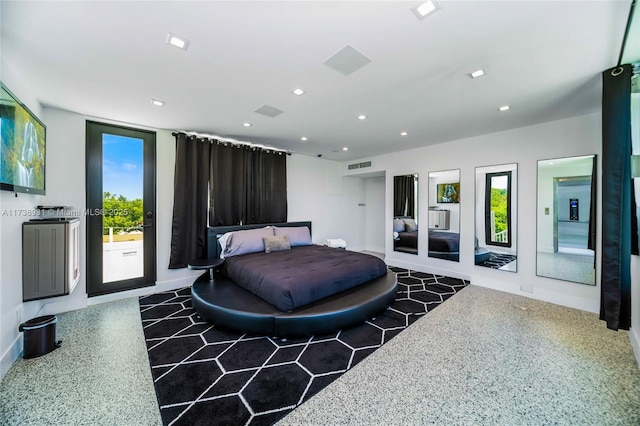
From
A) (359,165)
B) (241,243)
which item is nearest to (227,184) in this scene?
(241,243)

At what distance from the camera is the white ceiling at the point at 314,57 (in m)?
1.53

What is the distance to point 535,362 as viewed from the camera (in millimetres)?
2023

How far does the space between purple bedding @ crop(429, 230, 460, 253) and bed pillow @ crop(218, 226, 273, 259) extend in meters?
3.22

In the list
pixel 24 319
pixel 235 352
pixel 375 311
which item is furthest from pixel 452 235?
pixel 24 319

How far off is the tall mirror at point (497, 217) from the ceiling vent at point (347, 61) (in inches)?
125

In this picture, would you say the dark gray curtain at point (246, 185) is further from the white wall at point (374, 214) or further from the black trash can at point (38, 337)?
the white wall at point (374, 214)

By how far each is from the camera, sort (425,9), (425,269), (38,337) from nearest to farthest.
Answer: (425,9) → (38,337) → (425,269)

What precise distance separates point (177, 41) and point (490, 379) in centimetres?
344

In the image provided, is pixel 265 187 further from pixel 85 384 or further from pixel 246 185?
pixel 85 384

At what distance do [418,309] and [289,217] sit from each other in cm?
321

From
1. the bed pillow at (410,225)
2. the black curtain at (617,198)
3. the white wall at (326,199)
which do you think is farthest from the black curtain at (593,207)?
the white wall at (326,199)

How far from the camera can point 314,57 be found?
197 centimetres

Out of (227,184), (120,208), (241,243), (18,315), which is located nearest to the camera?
(18,315)

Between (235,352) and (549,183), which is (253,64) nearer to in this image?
(235,352)
